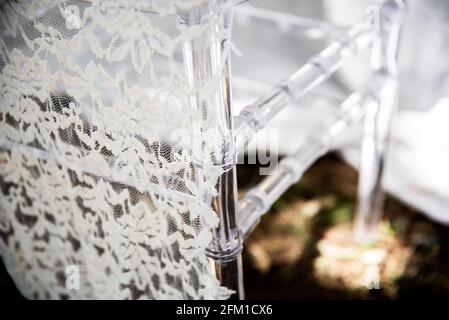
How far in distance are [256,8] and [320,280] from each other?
787 mm

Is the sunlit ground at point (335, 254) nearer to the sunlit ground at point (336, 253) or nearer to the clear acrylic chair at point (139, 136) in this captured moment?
the sunlit ground at point (336, 253)

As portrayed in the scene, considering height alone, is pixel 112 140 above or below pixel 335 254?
above

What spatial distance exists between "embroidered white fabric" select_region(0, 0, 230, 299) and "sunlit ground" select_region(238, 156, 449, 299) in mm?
458

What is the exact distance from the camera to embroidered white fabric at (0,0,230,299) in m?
0.64

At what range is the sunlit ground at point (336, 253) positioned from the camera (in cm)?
129

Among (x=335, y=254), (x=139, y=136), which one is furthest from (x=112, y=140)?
(x=335, y=254)

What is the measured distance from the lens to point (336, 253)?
137 centimetres

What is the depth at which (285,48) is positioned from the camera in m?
1.49

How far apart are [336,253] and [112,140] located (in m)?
0.83

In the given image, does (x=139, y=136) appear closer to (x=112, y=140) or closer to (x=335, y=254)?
(x=112, y=140)

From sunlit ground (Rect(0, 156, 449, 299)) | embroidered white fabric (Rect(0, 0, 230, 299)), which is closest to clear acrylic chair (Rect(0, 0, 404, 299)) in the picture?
embroidered white fabric (Rect(0, 0, 230, 299))

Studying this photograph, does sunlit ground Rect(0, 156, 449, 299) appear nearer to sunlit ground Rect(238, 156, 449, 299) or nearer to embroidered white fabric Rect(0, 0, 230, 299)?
sunlit ground Rect(238, 156, 449, 299)
